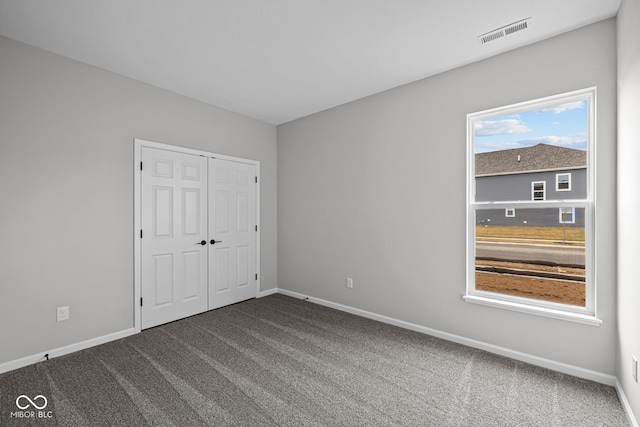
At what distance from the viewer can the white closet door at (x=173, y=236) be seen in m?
3.36

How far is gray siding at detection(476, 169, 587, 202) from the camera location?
245cm

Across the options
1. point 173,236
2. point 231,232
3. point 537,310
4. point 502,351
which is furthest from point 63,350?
point 537,310

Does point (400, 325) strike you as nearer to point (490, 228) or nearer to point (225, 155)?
point (490, 228)

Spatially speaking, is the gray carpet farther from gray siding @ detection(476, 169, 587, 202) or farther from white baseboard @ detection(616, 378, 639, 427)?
gray siding @ detection(476, 169, 587, 202)

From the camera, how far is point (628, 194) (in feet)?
6.36

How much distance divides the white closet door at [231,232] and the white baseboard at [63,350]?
3.56 feet

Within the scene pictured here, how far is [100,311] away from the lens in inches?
118

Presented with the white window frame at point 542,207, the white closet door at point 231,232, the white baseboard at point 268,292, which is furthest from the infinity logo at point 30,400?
the white window frame at point 542,207

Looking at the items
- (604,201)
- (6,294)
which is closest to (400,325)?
(604,201)

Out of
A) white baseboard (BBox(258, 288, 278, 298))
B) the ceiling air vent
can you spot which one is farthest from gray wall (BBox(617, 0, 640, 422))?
white baseboard (BBox(258, 288, 278, 298))

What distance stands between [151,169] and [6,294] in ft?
5.38

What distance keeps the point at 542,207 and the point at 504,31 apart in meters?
1.50

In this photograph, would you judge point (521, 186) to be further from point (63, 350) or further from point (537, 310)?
point (63, 350)

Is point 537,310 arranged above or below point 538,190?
below
